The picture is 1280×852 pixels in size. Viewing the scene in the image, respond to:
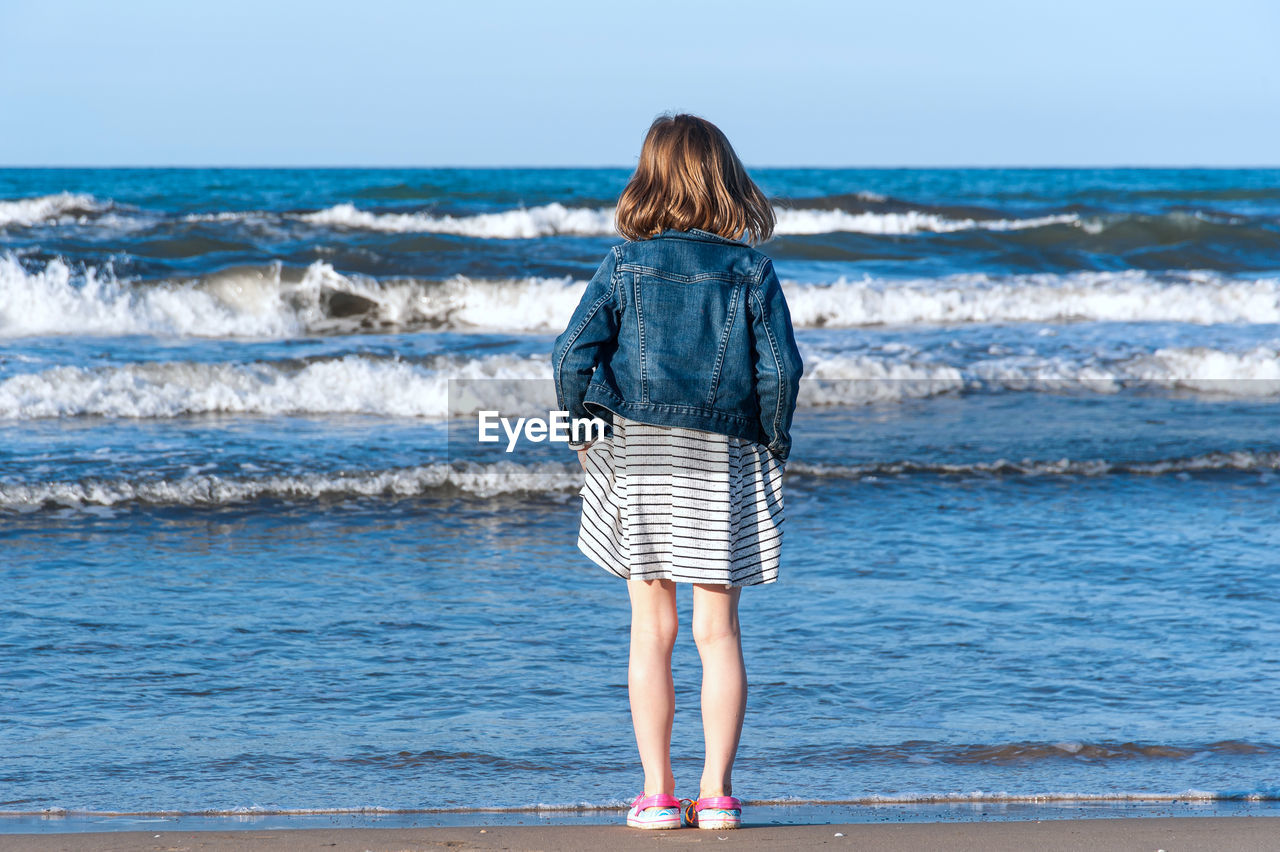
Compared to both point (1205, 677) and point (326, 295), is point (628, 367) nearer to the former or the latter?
point (1205, 677)

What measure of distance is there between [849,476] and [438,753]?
3659mm

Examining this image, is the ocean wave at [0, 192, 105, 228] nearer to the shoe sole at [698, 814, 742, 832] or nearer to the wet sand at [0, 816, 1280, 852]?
the wet sand at [0, 816, 1280, 852]

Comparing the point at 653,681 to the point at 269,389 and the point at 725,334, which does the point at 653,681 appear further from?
the point at 269,389

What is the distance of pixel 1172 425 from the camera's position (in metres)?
7.44

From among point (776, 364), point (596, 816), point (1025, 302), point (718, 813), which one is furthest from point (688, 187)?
point (1025, 302)

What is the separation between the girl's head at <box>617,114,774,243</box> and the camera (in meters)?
2.39

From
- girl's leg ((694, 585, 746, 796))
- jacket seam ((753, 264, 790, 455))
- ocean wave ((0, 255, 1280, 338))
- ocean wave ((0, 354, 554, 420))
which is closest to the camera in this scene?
jacket seam ((753, 264, 790, 455))

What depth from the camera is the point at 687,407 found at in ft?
7.88

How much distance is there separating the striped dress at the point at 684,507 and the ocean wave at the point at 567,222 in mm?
15879

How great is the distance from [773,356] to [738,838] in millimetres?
1006

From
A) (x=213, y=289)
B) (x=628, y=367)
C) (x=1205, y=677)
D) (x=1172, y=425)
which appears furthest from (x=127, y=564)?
(x=213, y=289)

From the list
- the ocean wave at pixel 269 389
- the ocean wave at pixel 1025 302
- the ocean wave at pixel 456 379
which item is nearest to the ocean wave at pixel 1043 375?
the ocean wave at pixel 456 379

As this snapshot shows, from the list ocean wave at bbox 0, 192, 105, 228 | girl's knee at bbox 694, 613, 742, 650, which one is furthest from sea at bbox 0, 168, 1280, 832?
ocean wave at bbox 0, 192, 105, 228

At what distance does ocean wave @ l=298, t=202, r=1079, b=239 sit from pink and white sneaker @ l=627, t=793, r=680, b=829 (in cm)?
1606
